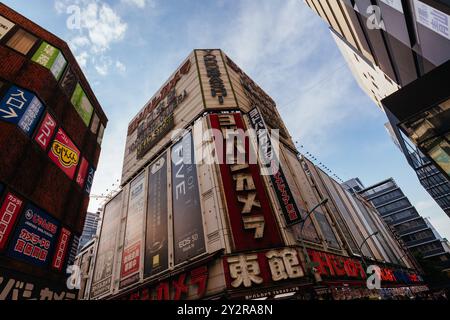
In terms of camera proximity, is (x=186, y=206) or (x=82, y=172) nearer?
(x=82, y=172)

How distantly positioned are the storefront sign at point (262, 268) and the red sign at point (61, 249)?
30.6 ft

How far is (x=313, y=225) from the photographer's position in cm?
2381

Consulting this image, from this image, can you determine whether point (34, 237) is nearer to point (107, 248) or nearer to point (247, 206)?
point (247, 206)

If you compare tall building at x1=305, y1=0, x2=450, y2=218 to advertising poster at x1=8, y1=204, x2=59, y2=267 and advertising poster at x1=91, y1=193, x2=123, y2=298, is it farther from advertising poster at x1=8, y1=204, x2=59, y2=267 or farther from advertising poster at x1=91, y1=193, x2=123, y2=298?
advertising poster at x1=91, y1=193, x2=123, y2=298

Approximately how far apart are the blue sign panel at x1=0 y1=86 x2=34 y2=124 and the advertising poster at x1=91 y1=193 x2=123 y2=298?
19.1m

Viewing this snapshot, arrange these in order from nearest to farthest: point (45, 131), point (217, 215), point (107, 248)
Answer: point (45, 131), point (217, 215), point (107, 248)

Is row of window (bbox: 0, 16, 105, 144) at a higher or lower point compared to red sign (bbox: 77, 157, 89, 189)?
higher

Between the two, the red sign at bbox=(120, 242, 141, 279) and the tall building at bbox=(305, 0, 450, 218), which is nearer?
the tall building at bbox=(305, 0, 450, 218)

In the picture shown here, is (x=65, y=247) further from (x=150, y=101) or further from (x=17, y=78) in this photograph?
(x=150, y=101)

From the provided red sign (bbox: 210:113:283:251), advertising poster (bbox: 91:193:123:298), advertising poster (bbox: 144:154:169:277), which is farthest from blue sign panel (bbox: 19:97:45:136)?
advertising poster (bbox: 91:193:123:298)

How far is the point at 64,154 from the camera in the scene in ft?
48.7

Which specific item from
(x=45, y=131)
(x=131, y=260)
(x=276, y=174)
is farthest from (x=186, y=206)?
(x=45, y=131)

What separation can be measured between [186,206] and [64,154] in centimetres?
1021

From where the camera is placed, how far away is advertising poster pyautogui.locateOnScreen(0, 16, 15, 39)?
1295 centimetres
